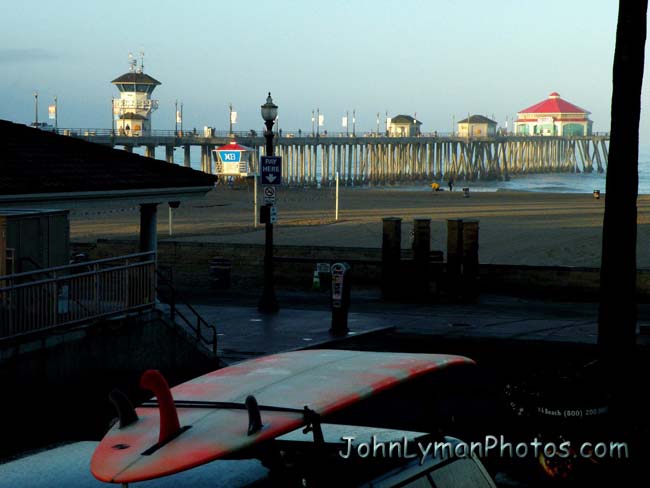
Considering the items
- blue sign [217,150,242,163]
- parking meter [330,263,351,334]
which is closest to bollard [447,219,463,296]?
parking meter [330,263,351,334]

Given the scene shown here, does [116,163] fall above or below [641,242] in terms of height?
above

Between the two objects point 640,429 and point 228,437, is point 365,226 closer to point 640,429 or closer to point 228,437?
point 640,429

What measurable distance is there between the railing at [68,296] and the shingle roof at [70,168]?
161 centimetres

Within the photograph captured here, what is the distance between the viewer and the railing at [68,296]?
42.8ft

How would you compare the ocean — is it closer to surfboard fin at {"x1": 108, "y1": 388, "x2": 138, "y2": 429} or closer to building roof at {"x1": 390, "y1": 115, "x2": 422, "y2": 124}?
building roof at {"x1": 390, "y1": 115, "x2": 422, "y2": 124}

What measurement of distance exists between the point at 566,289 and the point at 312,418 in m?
23.5

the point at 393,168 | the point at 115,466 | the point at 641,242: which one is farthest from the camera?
the point at 393,168

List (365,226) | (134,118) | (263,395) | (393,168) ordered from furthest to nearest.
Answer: (393,168) < (134,118) < (365,226) < (263,395)

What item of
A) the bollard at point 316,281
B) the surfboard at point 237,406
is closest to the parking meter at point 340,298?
the bollard at point 316,281

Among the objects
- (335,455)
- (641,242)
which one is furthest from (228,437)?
(641,242)

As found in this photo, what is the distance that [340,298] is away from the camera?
67.8ft

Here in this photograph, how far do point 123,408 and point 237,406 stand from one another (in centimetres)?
49

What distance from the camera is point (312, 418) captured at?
4391 millimetres

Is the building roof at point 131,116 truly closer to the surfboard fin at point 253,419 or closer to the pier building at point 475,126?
the pier building at point 475,126
